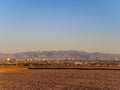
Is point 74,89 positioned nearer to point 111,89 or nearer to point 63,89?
point 63,89

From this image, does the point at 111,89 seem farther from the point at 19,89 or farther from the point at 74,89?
the point at 19,89

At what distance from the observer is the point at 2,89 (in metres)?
22.4

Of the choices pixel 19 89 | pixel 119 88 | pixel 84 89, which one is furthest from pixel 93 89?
pixel 19 89

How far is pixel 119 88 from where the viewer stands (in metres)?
22.7

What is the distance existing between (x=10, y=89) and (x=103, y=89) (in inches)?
269

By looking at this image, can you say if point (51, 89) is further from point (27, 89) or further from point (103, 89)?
point (103, 89)

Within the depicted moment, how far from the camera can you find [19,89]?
22.9 metres

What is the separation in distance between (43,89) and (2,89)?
3007 millimetres

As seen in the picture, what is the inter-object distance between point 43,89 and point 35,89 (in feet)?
2.00

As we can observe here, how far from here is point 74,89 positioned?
873 inches

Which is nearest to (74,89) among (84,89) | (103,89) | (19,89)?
(84,89)

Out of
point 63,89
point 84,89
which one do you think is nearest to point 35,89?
point 63,89

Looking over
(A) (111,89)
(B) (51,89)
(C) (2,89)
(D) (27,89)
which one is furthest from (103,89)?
(C) (2,89)

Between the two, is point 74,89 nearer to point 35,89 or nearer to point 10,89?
point 35,89
